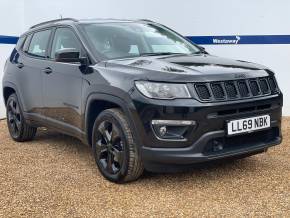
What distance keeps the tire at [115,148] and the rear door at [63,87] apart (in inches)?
18.5

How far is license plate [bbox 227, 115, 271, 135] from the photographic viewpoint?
4.01 meters

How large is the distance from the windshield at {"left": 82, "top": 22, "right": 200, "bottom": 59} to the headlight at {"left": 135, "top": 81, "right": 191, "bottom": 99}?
0.92m

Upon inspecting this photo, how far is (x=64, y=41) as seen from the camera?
5445 mm

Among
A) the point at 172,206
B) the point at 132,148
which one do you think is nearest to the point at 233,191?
the point at 172,206

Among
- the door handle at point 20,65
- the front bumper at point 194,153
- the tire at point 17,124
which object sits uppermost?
the door handle at point 20,65

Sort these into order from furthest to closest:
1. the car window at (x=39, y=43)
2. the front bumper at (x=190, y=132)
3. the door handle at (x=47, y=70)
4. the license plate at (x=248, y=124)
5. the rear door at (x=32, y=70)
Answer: the car window at (x=39, y=43)
the rear door at (x=32, y=70)
the door handle at (x=47, y=70)
the license plate at (x=248, y=124)
the front bumper at (x=190, y=132)

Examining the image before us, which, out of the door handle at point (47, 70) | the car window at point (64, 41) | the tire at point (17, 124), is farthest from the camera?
the tire at point (17, 124)

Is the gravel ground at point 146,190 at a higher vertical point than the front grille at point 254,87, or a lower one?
lower

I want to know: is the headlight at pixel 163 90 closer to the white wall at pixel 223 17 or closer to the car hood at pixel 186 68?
the car hood at pixel 186 68

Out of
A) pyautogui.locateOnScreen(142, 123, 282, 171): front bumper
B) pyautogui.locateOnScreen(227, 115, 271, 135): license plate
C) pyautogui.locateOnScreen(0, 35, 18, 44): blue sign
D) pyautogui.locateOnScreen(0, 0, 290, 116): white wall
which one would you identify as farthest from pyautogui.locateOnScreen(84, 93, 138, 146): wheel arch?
pyautogui.locateOnScreen(0, 35, 18, 44): blue sign

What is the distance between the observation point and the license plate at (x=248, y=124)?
401 centimetres

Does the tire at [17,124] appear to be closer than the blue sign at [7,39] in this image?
Yes

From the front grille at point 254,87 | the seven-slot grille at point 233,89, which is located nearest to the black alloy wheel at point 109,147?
the seven-slot grille at point 233,89

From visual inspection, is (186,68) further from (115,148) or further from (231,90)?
(115,148)
